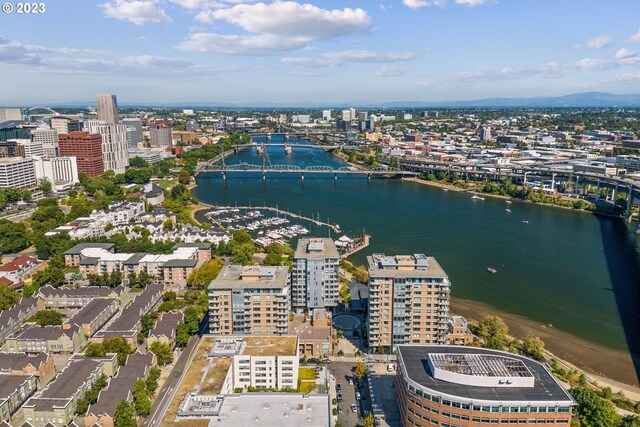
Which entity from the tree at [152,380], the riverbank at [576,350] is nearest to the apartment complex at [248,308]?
the tree at [152,380]

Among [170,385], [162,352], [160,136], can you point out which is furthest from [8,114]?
[170,385]

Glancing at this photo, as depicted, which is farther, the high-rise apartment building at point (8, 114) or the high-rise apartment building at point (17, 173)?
the high-rise apartment building at point (8, 114)

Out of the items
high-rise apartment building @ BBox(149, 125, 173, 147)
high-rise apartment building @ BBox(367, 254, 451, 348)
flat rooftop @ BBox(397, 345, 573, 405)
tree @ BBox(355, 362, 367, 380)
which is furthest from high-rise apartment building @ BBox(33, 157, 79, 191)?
flat rooftop @ BBox(397, 345, 573, 405)

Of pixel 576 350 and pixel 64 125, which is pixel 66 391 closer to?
pixel 576 350

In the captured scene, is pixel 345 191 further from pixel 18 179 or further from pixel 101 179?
pixel 18 179

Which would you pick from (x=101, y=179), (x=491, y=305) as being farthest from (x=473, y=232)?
(x=101, y=179)

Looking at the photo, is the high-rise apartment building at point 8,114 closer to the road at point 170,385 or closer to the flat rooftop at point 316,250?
the road at point 170,385

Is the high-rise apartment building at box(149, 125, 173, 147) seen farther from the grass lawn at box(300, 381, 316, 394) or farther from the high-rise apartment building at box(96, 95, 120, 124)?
the grass lawn at box(300, 381, 316, 394)
